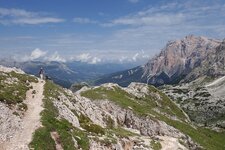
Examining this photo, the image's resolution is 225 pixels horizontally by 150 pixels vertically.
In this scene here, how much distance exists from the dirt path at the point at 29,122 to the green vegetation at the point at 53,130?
0.93 m

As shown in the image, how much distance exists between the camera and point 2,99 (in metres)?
60.9

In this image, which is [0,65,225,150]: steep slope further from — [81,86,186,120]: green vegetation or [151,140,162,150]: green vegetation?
[81,86,186,120]: green vegetation

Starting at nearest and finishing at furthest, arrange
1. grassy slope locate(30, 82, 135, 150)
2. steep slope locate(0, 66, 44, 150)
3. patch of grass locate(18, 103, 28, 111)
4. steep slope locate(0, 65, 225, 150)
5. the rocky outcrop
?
steep slope locate(0, 66, 44, 150)
grassy slope locate(30, 82, 135, 150)
steep slope locate(0, 65, 225, 150)
patch of grass locate(18, 103, 28, 111)
the rocky outcrop

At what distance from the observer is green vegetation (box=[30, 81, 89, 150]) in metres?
52.5

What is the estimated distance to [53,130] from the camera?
5659cm

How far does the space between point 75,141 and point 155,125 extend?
182 ft

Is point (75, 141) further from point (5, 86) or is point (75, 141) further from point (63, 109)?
point (5, 86)

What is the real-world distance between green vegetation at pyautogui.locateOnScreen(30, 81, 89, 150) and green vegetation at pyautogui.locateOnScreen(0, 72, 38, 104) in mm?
5200

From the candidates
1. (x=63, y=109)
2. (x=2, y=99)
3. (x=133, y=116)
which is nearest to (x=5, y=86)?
(x=2, y=99)

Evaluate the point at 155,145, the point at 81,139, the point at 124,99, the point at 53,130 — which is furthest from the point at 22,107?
the point at 124,99

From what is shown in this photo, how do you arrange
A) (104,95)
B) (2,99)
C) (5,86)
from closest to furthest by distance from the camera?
(2,99), (5,86), (104,95)

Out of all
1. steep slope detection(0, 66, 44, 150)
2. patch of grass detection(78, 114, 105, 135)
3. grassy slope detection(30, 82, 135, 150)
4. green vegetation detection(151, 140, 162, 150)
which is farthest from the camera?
green vegetation detection(151, 140, 162, 150)

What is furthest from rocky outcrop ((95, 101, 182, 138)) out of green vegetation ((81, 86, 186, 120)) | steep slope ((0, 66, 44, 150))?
steep slope ((0, 66, 44, 150))

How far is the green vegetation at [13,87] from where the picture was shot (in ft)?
206
